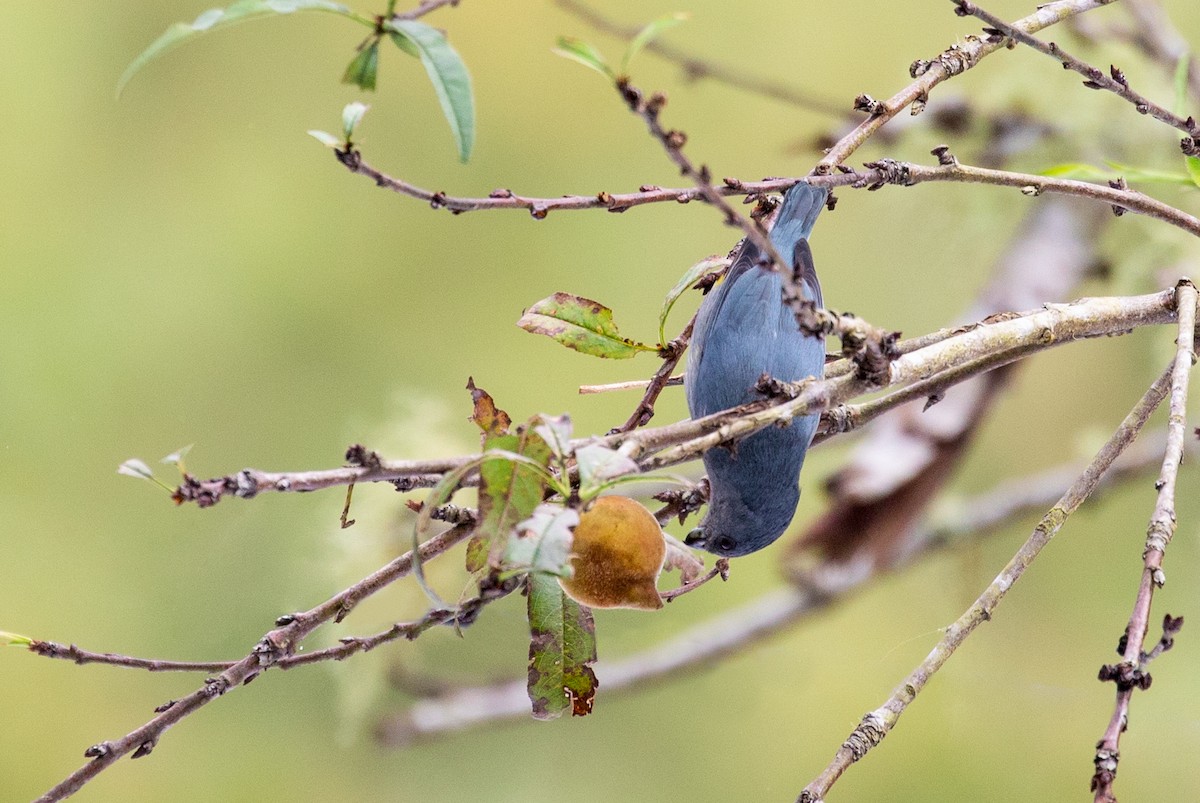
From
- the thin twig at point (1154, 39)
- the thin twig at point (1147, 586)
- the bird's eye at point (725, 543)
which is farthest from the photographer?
the thin twig at point (1154, 39)

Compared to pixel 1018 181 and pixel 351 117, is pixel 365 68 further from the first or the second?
pixel 1018 181

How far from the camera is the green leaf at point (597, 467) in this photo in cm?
30

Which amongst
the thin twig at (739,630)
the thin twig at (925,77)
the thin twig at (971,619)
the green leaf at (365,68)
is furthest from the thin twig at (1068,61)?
the thin twig at (739,630)

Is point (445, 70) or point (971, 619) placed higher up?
point (445, 70)

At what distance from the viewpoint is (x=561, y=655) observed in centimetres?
39

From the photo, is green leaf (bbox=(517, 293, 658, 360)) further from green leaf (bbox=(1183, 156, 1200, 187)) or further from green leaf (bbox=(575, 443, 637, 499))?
green leaf (bbox=(1183, 156, 1200, 187))

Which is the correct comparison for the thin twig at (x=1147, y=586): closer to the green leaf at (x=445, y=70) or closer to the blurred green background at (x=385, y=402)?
the green leaf at (x=445, y=70)

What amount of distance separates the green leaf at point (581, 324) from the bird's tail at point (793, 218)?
147 mm

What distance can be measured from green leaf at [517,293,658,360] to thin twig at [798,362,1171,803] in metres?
0.18

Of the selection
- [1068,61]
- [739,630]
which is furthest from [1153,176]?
[739,630]

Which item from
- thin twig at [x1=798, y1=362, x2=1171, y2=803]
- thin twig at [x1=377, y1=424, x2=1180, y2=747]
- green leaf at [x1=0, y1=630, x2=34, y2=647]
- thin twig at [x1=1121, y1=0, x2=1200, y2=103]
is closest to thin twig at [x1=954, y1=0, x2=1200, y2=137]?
thin twig at [x1=798, y1=362, x2=1171, y2=803]

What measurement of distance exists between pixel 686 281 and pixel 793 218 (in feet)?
0.35

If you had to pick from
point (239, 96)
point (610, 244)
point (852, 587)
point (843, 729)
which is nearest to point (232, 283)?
point (239, 96)

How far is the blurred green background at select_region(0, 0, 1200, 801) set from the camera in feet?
4.82
